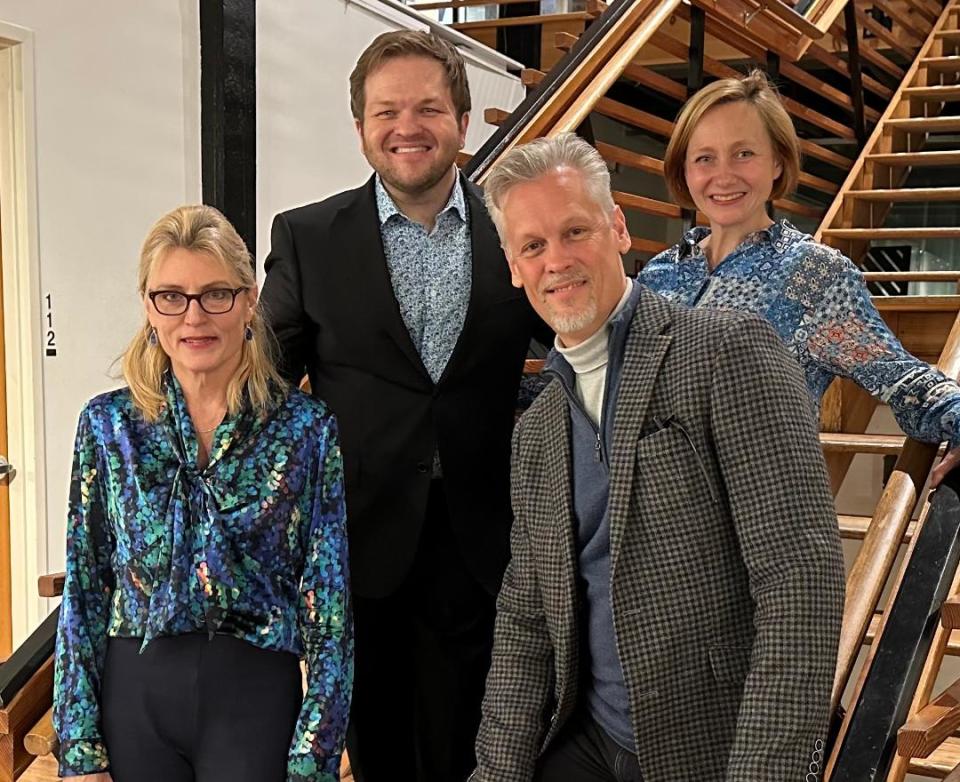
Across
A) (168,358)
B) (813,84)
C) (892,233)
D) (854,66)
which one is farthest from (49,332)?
(854,66)

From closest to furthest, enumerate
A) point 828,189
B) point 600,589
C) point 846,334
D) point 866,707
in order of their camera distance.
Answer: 1. point 600,589
2. point 866,707
3. point 846,334
4. point 828,189

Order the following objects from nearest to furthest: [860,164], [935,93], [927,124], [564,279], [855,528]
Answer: [564,279] → [855,528] → [860,164] → [927,124] → [935,93]

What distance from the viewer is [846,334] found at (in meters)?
1.74

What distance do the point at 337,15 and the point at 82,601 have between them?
3800 millimetres

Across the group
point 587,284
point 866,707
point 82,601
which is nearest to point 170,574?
point 82,601

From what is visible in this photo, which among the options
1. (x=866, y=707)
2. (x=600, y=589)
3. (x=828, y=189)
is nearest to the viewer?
(x=600, y=589)

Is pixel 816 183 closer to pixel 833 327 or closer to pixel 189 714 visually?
pixel 833 327

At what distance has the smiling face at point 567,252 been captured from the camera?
142 centimetres

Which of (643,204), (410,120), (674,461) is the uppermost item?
(643,204)

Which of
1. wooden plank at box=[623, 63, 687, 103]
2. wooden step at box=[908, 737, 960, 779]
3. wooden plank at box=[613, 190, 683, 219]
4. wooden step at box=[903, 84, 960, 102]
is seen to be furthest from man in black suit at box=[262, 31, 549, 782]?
wooden step at box=[903, 84, 960, 102]

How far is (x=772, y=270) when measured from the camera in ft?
5.84

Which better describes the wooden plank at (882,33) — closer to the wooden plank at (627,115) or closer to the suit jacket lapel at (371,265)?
the wooden plank at (627,115)

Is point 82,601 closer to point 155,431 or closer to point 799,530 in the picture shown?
point 155,431

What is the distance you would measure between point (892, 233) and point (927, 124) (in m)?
1.22
